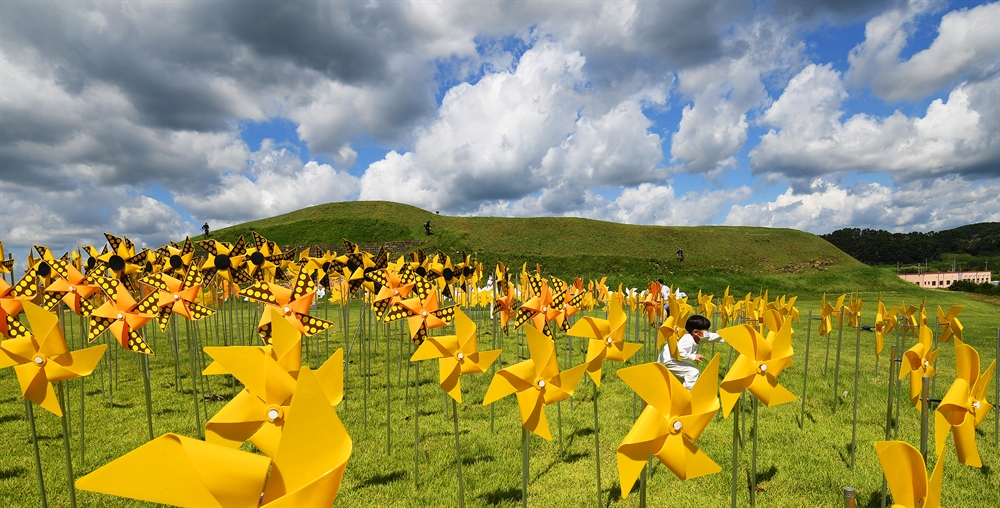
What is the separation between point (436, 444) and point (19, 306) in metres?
4.36

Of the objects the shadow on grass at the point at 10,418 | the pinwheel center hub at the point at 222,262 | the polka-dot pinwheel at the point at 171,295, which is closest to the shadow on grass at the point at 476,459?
the polka-dot pinwheel at the point at 171,295

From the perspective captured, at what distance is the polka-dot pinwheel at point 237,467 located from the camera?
1.40 meters

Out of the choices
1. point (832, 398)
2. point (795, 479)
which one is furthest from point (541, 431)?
point (832, 398)

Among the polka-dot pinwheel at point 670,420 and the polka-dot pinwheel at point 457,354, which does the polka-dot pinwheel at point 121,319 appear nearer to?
the polka-dot pinwheel at point 457,354

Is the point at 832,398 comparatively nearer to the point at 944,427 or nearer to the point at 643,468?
the point at 944,427

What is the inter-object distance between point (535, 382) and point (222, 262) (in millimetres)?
5841

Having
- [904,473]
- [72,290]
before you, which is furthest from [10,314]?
[904,473]

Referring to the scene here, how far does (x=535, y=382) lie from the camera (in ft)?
11.7

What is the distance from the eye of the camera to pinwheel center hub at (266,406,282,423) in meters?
2.59

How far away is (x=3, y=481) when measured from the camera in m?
4.71

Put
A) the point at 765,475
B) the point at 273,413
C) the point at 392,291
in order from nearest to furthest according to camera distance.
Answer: the point at 273,413 → the point at 765,475 → the point at 392,291

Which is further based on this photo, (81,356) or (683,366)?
(683,366)

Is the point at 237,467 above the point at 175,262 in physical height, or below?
below

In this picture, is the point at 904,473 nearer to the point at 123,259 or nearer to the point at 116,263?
the point at 116,263
